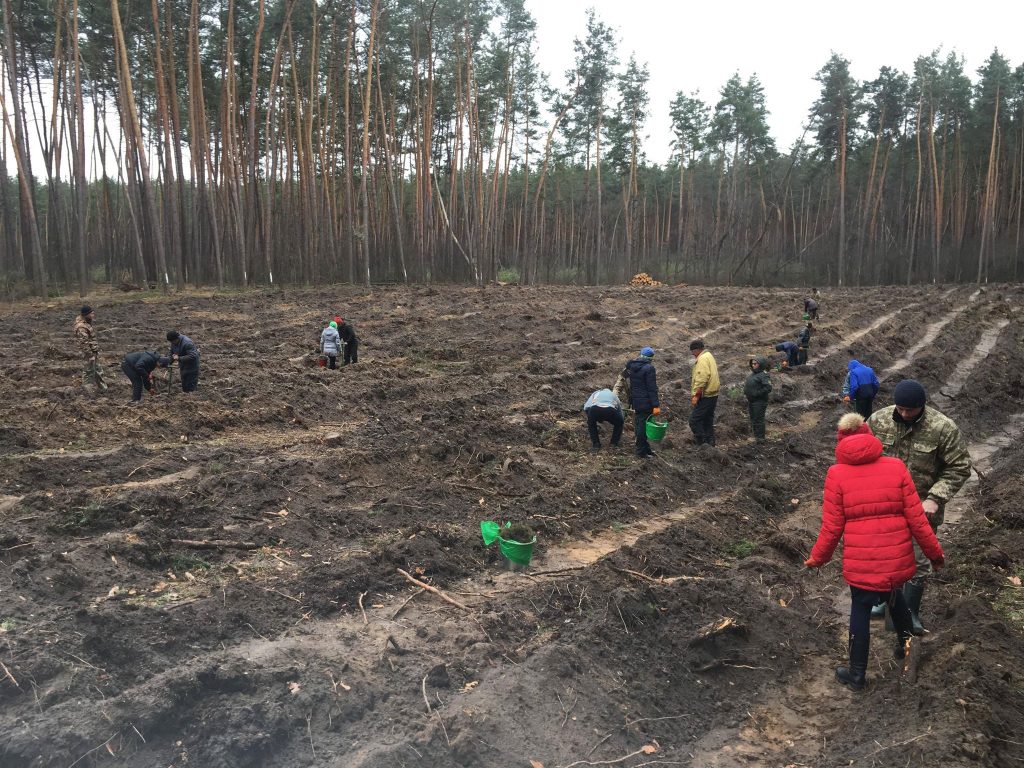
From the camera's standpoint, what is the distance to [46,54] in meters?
29.7

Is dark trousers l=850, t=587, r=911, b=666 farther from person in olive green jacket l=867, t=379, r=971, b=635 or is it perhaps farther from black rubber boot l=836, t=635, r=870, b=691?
person in olive green jacket l=867, t=379, r=971, b=635

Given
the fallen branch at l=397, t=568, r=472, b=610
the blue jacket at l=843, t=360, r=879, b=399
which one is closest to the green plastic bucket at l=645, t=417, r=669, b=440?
the blue jacket at l=843, t=360, r=879, b=399

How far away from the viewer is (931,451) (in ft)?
16.6

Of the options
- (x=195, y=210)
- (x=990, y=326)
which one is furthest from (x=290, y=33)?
(x=990, y=326)

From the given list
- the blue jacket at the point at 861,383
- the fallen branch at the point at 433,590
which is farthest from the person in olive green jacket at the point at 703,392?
the fallen branch at the point at 433,590

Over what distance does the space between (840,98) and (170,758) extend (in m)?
42.3

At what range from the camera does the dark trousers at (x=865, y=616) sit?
4.35 metres

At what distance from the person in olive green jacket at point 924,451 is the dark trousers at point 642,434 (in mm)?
4331

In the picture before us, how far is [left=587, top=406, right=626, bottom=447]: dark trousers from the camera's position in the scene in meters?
9.80

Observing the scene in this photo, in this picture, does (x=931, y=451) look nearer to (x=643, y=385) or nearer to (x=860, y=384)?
A: (x=643, y=385)

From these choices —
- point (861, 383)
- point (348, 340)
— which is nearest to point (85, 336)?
point (348, 340)

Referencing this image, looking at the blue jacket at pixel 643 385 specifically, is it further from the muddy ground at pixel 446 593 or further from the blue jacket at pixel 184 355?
the blue jacket at pixel 184 355

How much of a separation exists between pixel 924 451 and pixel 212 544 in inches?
217

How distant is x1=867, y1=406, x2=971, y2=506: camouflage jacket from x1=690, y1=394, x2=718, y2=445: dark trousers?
4930mm
